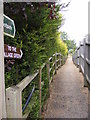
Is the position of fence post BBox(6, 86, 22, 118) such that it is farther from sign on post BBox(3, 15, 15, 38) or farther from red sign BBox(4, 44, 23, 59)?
sign on post BBox(3, 15, 15, 38)

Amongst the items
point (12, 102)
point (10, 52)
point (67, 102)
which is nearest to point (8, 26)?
point (10, 52)

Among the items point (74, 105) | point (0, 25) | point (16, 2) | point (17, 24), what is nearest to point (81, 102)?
point (74, 105)

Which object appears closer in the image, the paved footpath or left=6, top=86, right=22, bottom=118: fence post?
left=6, top=86, right=22, bottom=118: fence post

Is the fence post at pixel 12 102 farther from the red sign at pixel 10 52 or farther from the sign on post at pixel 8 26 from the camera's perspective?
the sign on post at pixel 8 26

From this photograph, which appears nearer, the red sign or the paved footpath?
the red sign

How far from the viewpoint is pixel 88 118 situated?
281 cm

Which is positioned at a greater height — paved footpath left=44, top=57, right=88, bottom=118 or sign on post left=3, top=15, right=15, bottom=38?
sign on post left=3, top=15, right=15, bottom=38

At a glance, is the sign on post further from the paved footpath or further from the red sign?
the paved footpath

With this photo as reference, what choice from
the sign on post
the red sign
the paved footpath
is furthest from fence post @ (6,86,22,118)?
the paved footpath

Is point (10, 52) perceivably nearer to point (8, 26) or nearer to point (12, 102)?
point (8, 26)

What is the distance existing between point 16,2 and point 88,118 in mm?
2254

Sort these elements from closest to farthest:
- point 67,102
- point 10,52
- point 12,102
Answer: point 12,102 < point 10,52 < point 67,102

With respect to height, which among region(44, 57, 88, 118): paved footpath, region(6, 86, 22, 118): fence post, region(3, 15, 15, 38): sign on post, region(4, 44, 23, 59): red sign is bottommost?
region(44, 57, 88, 118): paved footpath

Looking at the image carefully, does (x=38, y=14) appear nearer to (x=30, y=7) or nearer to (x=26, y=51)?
(x=30, y=7)
